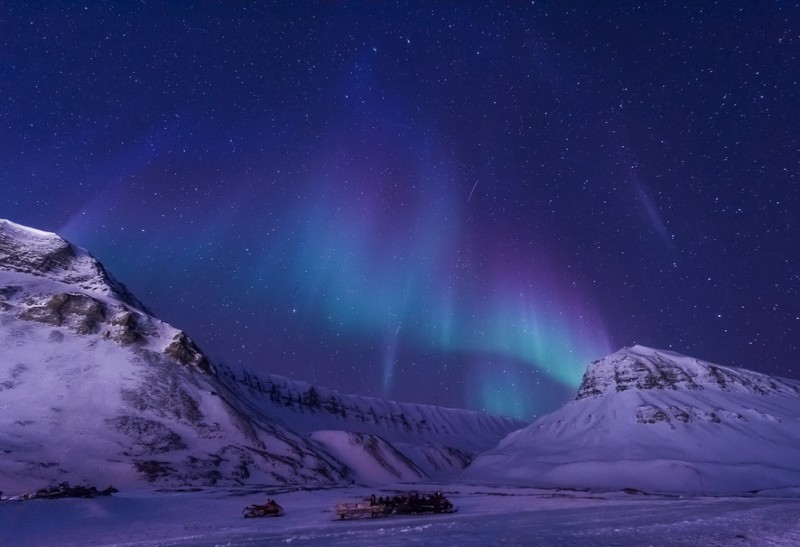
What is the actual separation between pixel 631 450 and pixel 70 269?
14009 cm

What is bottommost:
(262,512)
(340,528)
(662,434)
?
(340,528)

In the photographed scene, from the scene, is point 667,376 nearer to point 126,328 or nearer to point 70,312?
point 126,328

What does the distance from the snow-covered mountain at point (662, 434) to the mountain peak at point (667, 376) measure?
0.30m

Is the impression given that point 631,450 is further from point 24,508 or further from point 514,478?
point 24,508

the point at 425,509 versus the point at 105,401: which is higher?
the point at 105,401

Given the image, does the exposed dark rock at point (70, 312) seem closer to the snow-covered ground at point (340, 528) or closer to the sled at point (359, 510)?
the snow-covered ground at point (340, 528)

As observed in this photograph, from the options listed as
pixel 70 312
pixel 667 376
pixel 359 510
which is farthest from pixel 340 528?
pixel 667 376

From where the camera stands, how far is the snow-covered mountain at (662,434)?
8325 cm

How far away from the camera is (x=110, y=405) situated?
252 ft

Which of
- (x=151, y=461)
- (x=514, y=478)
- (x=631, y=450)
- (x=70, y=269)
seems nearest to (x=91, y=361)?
(x=151, y=461)

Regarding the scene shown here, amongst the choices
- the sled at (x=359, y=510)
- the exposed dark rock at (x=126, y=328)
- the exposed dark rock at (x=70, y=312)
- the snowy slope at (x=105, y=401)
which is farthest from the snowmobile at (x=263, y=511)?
the exposed dark rock at (x=70, y=312)

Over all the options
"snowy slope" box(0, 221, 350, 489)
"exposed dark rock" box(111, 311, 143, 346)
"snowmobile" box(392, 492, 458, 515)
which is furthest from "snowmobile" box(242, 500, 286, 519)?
"exposed dark rock" box(111, 311, 143, 346)

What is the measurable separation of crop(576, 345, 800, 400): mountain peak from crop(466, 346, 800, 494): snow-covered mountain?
30cm

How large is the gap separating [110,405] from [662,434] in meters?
116
